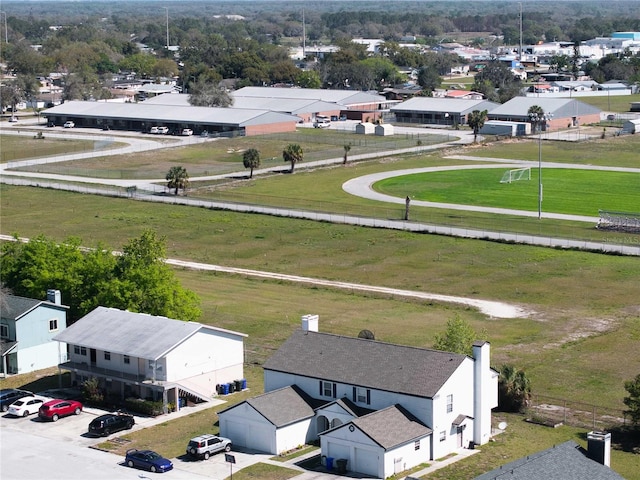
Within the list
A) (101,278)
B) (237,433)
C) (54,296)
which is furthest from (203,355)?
(101,278)

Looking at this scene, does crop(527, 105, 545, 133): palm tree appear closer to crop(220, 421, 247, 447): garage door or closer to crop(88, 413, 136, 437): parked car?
crop(88, 413, 136, 437): parked car

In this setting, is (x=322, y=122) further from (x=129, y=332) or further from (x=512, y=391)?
(x=512, y=391)

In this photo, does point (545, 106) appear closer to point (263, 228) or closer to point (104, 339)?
point (263, 228)

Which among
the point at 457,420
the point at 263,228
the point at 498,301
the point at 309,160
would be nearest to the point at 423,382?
the point at 457,420

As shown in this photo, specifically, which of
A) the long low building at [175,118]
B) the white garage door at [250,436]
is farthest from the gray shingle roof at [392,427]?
the long low building at [175,118]

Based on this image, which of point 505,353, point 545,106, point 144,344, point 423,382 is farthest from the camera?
point 545,106

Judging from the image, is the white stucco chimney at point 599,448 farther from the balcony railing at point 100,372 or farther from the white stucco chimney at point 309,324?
the balcony railing at point 100,372
